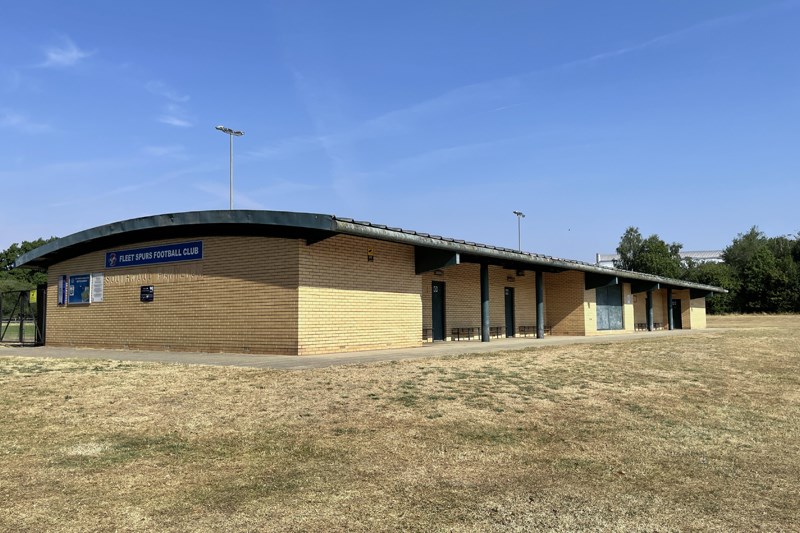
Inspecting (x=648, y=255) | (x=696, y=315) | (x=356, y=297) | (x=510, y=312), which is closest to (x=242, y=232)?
(x=356, y=297)

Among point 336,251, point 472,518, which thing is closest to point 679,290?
point 336,251

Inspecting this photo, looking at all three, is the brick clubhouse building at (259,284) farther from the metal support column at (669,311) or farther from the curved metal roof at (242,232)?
the metal support column at (669,311)

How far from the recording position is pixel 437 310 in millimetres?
21875

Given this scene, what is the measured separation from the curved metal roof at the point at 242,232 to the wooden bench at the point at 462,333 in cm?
284

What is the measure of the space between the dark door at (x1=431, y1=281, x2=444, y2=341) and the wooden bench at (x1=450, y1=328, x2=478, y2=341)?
0.65m

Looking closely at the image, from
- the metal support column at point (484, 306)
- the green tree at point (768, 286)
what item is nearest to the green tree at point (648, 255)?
the green tree at point (768, 286)

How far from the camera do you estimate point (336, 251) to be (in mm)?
15781

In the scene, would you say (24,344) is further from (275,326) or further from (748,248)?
(748,248)

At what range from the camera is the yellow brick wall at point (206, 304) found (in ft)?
48.9

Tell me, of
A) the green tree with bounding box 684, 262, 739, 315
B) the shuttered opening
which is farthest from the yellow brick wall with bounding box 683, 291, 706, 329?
the green tree with bounding box 684, 262, 739, 315

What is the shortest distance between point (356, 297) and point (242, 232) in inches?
134

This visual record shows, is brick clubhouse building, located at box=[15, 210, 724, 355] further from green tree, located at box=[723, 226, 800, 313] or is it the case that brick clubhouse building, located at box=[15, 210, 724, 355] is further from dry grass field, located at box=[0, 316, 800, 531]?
green tree, located at box=[723, 226, 800, 313]

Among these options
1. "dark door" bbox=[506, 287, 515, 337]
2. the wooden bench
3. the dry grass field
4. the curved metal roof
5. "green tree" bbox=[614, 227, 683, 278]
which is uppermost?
"green tree" bbox=[614, 227, 683, 278]

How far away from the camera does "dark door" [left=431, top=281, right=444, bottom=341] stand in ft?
71.1
